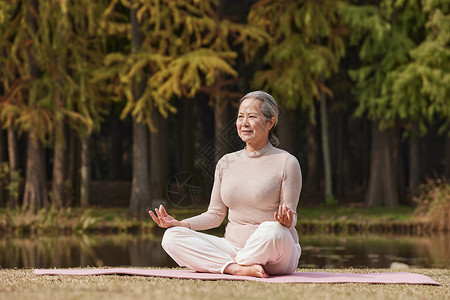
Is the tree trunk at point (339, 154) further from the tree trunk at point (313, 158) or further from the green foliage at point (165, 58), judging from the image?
the green foliage at point (165, 58)

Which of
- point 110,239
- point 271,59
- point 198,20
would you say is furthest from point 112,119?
point 110,239

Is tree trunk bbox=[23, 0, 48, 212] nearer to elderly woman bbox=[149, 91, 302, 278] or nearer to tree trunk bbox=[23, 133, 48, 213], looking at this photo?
tree trunk bbox=[23, 133, 48, 213]

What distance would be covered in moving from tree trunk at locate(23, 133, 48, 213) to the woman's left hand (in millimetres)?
13255

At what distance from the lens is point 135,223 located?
17.9 metres

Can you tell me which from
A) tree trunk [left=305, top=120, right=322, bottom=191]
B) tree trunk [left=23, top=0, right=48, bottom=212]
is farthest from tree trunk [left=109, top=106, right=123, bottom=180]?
tree trunk [left=23, top=0, right=48, bottom=212]

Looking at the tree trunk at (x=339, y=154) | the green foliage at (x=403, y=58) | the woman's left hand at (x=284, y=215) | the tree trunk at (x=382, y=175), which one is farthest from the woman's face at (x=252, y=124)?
the tree trunk at (x=339, y=154)

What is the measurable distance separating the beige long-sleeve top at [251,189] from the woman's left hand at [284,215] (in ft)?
0.64

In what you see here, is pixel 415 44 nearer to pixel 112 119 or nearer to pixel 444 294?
pixel 112 119

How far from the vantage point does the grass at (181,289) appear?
5383 mm

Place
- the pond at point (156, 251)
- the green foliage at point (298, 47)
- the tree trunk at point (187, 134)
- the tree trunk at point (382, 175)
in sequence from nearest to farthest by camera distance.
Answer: the pond at point (156, 251) → the green foliage at point (298, 47) → the tree trunk at point (382, 175) → the tree trunk at point (187, 134)

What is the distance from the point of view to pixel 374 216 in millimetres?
18969

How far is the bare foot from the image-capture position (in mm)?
6582

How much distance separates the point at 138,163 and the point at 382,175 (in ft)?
22.7

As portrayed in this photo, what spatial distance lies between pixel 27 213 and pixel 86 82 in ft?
10.7
